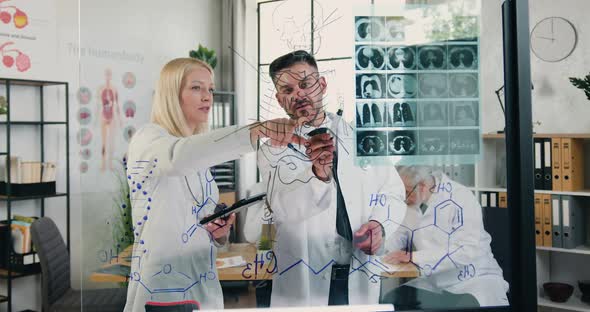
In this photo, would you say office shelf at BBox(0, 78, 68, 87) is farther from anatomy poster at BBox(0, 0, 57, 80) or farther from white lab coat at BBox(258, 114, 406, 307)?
white lab coat at BBox(258, 114, 406, 307)

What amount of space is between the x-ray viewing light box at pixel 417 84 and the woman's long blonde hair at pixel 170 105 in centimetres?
49

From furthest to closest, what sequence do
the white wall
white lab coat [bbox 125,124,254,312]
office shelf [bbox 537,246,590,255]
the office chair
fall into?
the white wall → office shelf [bbox 537,246,590,255] → the office chair → white lab coat [bbox 125,124,254,312]

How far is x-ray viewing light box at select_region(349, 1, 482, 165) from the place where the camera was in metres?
1.48

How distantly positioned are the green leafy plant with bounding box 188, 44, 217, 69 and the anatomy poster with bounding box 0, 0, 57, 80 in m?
2.44

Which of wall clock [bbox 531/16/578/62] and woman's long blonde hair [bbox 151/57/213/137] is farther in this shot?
wall clock [bbox 531/16/578/62]

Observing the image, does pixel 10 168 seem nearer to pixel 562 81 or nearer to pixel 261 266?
pixel 261 266

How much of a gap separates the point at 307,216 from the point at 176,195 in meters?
0.38

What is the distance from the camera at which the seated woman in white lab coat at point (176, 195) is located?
1.38 m

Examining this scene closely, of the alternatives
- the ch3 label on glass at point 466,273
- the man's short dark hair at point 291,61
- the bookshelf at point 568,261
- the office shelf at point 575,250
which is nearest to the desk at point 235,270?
the man's short dark hair at point 291,61

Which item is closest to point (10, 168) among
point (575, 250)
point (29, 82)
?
point (29, 82)

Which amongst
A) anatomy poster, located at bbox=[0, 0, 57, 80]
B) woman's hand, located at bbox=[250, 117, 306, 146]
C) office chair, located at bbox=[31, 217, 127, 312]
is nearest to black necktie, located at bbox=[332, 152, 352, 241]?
woman's hand, located at bbox=[250, 117, 306, 146]

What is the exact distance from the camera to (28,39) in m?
3.31

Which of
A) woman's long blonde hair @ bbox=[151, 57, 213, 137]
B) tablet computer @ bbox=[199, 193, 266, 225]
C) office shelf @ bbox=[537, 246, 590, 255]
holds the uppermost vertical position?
woman's long blonde hair @ bbox=[151, 57, 213, 137]

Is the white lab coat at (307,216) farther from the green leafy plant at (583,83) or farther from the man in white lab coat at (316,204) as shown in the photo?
the green leafy plant at (583,83)
